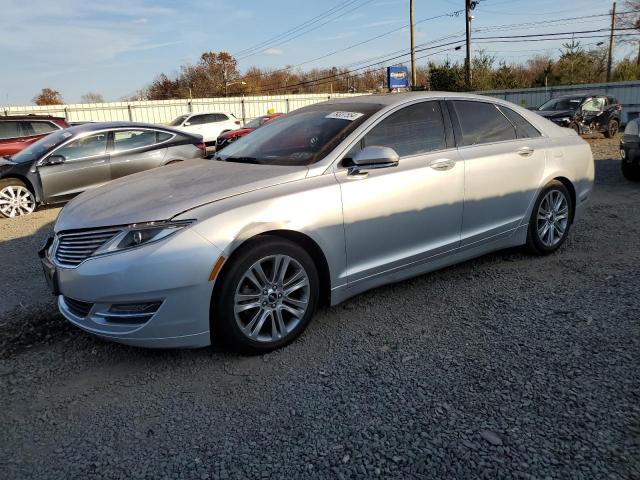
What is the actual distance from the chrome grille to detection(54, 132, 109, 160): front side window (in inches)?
225

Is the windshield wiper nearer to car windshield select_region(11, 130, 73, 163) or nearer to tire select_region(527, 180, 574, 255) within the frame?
tire select_region(527, 180, 574, 255)

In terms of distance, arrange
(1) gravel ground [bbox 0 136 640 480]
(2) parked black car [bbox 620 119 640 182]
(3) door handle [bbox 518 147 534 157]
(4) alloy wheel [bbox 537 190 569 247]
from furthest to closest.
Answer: (2) parked black car [bbox 620 119 640 182]
(4) alloy wheel [bbox 537 190 569 247]
(3) door handle [bbox 518 147 534 157]
(1) gravel ground [bbox 0 136 640 480]

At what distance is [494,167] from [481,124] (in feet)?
1.37

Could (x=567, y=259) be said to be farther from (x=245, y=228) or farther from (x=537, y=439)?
(x=245, y=228)

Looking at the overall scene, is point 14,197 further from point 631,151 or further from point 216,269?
point 631,151

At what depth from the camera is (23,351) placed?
335 centimetres

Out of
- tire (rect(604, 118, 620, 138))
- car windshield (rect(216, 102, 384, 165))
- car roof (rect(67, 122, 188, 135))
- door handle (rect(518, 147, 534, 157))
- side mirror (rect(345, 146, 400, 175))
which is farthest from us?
tire (rect(604, 118, 620, 138))

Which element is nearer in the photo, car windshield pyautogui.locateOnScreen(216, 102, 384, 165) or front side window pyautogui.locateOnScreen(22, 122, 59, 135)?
car windshield pyautogui.locateOnScreen(216, 102, 384, 165)

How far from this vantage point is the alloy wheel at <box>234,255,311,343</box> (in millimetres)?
3029

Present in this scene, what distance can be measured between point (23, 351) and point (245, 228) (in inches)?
70.3

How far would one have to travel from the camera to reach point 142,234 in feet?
9.37

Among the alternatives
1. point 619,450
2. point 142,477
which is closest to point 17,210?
point 142,477

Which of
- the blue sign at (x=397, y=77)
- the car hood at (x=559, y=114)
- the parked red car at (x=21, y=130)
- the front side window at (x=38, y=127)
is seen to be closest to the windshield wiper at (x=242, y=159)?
the parked red car at (x=21, y=130)

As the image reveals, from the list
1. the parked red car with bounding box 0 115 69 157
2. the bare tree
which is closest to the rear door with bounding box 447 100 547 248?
the parked red car with bounding box 0 115 69 157
